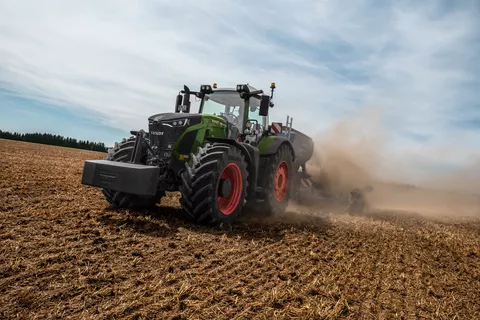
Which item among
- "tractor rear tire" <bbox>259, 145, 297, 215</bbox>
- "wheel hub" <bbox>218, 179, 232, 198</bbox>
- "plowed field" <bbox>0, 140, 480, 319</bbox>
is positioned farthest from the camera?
"tractor rear tire" <bbox>259, 145, 297, 215</bbox>

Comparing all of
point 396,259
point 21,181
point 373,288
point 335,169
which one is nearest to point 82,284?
point 373,288

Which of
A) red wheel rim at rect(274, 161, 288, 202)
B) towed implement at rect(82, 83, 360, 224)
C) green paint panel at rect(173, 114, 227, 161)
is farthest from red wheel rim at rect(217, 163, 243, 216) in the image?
red wheel rim at rect(274, 161, 288, 202)

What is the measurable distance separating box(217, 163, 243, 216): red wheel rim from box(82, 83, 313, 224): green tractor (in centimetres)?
2

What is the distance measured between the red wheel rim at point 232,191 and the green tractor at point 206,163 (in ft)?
0.06

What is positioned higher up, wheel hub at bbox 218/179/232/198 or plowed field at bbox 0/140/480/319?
wheel hub at bbox 218/179/232/198

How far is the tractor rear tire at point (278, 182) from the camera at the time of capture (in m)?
8.05

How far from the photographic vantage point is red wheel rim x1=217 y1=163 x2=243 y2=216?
21.7ft

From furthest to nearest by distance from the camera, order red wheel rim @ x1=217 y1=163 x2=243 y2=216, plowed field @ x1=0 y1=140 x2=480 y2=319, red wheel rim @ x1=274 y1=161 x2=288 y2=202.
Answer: red wheel rim @ x1=274 y1=161 x2=288 y2=202, red wheel rim @ x1=217 y1=163 x2=243 y2=216, plowed field @ x1=0 y1=140 x2=480 y2=319

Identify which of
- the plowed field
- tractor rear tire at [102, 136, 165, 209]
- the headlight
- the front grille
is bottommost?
the plowed field

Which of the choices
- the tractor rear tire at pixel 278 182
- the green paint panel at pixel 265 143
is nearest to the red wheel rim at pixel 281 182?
the tractor rear tire at pixel 278 182

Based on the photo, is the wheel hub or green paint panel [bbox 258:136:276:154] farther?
green paint panel [bbox 258:136:276:154]

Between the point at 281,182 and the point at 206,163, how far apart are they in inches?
143

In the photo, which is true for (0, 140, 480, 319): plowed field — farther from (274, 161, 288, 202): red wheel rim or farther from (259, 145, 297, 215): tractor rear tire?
(274, 161, 288, 202): red wheel rim

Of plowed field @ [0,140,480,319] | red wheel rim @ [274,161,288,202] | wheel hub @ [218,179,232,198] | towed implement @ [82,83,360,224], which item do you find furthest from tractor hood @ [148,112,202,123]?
red wheel rim @ [274,161,288,202]
